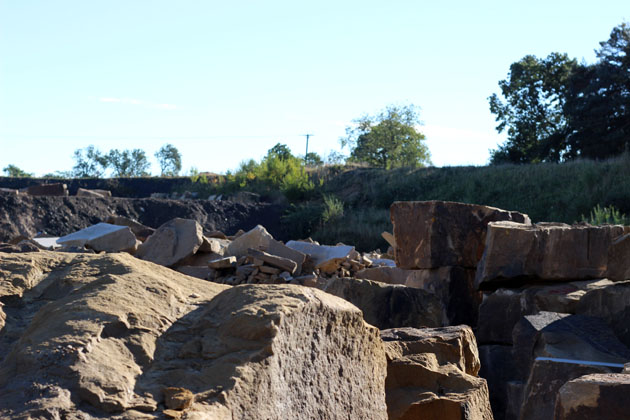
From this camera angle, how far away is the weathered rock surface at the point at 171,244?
8953mm

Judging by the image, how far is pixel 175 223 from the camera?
943 centimetres

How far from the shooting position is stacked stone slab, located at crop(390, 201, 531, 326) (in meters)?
6.90

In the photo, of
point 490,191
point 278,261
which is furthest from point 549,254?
point 490,191

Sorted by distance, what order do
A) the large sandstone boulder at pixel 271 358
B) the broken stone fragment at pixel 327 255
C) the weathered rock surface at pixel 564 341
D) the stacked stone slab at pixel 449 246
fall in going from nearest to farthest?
the large sandstone boulder at pixel 271 358
the weathered rock surface at pixel 564 341
the stacked stone slab at pixel 449 246
the broken stone fragment at pixel 327 255

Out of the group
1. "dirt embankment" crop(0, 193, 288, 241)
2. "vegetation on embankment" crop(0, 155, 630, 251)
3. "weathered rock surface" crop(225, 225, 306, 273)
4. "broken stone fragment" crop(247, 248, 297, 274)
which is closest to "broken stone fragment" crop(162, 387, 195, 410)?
"broken stone fragment" crop(247, 248, 297, 274)

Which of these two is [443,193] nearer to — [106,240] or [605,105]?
[605,105]

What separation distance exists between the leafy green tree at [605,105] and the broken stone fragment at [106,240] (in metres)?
20.4

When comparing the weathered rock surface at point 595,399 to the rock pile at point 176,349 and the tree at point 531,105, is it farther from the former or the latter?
the tree at point 531,105

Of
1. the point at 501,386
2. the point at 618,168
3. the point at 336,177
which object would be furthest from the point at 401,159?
the point at 501,386

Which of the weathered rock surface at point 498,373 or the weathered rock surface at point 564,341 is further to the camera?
the weathered rock surface at point 498,373

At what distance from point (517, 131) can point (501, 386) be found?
28336 mm

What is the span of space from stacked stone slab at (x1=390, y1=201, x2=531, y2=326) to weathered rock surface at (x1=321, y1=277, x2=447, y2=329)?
2247 mm

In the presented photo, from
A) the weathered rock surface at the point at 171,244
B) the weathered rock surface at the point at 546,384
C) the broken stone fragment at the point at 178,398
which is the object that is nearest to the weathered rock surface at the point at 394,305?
the weathered rock surface at the point at 546,384

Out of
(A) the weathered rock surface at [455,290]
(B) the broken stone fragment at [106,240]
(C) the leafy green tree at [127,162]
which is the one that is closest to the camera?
(A) the weathered rock surface at [455,290]
